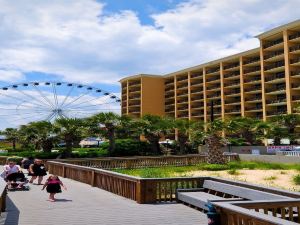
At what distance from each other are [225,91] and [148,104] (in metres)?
26.0

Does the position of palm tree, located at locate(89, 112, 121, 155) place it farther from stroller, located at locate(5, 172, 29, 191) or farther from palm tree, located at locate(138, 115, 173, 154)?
stroller, located at locate(5, 172, 29, 191)

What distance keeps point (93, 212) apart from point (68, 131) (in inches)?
1378

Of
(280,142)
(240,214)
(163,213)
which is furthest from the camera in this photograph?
(280,142)

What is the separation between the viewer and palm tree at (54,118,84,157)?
4475 cm

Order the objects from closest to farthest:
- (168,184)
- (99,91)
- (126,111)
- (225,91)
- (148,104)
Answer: (168,184), (99,91), (225,91), (148,104), (126,111)

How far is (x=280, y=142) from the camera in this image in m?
60.0

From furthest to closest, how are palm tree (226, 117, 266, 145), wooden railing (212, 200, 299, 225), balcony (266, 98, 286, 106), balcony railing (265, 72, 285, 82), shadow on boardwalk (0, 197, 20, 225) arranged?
balcony railing (265, 72, 285, 82) < balcony (266, 98, 286, 106) < palm tree (226, 117, 266, 145) < shadow on boardwalk (0, 197, 20, 225) < wooden railing (212, 200, 299, 225)

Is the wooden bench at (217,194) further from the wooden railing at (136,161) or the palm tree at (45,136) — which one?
the palm tree at (45,136)

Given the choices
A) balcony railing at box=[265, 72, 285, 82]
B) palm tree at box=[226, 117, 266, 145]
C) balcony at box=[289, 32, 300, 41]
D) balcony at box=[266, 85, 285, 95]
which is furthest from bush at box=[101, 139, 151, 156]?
balcony at box=[289, 32, 300, 41]

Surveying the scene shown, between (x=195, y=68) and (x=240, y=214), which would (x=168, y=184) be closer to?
(x=240, y=214)

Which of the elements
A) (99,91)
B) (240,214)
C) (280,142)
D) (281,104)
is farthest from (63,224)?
(99,91)

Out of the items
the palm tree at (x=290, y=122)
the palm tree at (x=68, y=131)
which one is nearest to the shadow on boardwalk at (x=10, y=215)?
the palm tree at (x=68, y=131)

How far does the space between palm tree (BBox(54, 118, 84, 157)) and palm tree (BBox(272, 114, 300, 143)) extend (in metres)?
29.0

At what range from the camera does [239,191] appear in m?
10.2
